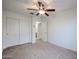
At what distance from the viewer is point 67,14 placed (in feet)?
17.5

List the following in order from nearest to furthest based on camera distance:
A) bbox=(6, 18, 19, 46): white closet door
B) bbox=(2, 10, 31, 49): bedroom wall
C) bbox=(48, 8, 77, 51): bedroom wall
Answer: bbox=(48, 8, 77, 51): bedroom wall
bbox=(2, 10, 31, 49): bedroom wall
bbox=(6, 18, 19, 46): white closet door

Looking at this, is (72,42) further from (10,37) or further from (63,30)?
(10,37)

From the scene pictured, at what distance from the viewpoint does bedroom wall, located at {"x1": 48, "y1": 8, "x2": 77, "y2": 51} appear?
4815 millimetres

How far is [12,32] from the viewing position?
6.01 m

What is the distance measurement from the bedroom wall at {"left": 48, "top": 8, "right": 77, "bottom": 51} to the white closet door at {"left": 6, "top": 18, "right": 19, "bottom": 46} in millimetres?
3234

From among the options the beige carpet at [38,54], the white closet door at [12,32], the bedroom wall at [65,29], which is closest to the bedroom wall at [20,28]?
the white closet door at [12,32]

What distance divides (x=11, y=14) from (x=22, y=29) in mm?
Result: 1692

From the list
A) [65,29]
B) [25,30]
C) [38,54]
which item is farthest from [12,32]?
[65,29]

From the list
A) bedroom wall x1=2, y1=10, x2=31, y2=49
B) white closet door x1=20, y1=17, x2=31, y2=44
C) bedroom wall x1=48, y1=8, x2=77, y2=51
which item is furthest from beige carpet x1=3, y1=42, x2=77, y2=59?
white closet door x1=20, y1=17, x2=31, y2=44

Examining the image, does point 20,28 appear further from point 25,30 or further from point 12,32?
point 12,32

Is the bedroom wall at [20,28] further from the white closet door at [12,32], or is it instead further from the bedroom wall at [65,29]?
the bedroom wall at [65,29]

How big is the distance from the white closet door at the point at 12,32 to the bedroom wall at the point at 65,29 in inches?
127

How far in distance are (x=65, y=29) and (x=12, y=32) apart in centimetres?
408

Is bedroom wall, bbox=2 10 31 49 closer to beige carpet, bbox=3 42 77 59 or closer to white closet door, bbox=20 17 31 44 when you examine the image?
white closet door, bbox=20 17 31 44
